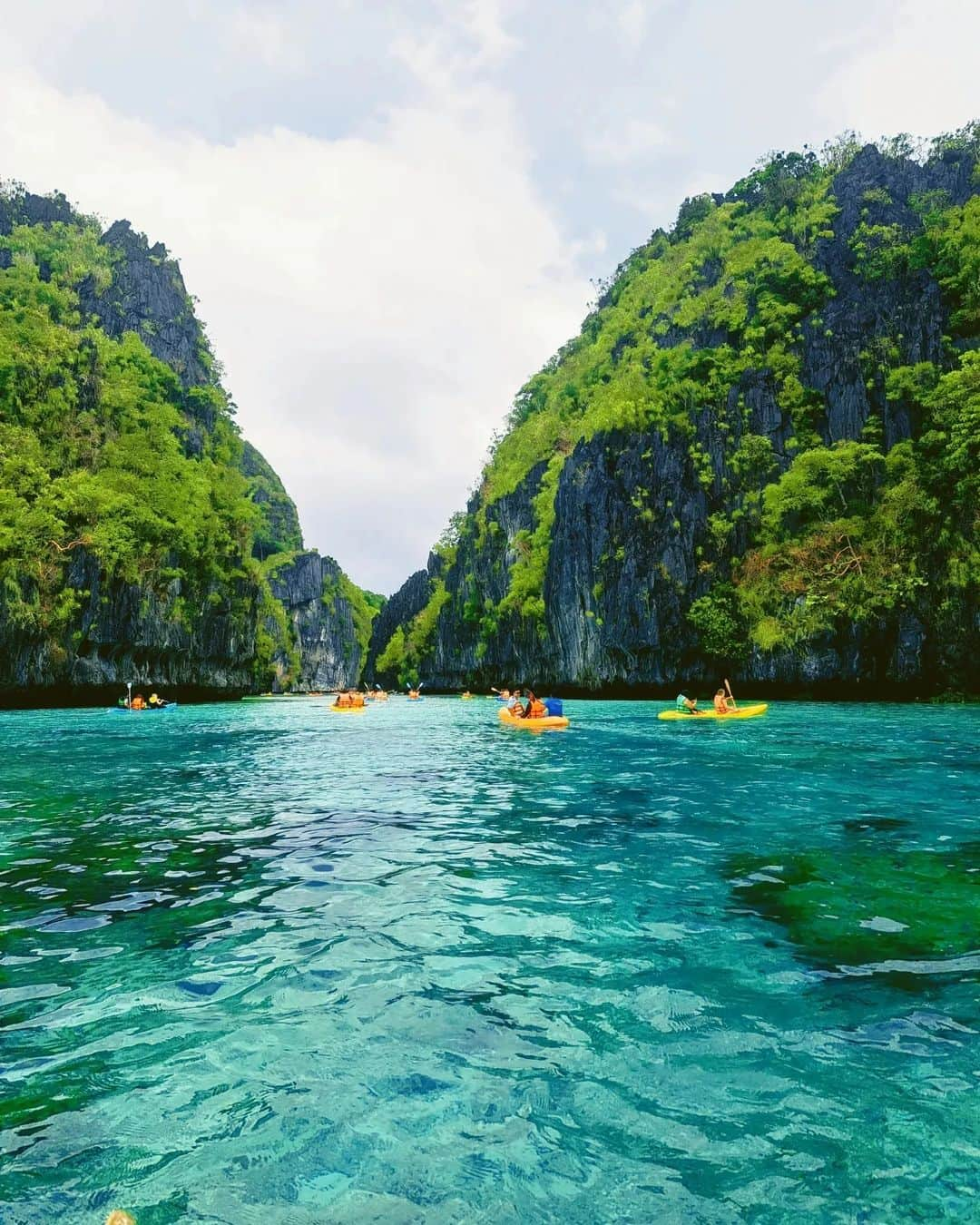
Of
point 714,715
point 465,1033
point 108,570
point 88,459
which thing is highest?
point 88,459

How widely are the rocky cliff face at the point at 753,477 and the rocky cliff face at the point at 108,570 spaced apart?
2402 centimetres

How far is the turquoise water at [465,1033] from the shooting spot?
8.48 feet

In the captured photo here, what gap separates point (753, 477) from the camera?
44.2 metres

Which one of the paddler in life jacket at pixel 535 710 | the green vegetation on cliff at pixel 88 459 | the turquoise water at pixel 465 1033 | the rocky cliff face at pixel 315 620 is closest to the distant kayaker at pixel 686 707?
the paddler in life jacket at pixel 535 710

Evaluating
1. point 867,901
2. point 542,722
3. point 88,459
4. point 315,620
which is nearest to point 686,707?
point 542,722

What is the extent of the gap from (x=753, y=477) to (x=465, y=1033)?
4487cm

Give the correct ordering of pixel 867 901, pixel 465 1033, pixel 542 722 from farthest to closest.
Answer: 1. pixel 542 722
2. pixel 867 901
3. pixel 465 1033

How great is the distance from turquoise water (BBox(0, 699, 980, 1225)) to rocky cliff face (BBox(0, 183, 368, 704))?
38.2m

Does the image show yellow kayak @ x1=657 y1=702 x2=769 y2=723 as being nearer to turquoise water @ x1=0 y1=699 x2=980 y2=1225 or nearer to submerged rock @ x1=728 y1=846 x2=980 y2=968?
turquoise water @ x1=0 y1=699 x2=980 y2=1225

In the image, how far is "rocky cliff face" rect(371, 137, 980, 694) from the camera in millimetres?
36781

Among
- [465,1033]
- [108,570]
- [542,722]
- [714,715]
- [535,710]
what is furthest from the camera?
[108,570]

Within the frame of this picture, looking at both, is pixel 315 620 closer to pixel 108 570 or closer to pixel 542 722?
pixel 108 570

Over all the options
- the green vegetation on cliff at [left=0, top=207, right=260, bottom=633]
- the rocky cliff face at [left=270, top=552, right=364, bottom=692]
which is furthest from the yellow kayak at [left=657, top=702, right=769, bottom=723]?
the rocky cliff face at [left=270, top=552, right=364, bottom=692]

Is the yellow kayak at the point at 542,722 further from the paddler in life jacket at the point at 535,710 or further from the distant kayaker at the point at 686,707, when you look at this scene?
the distant kayaker at the point at 686,707
